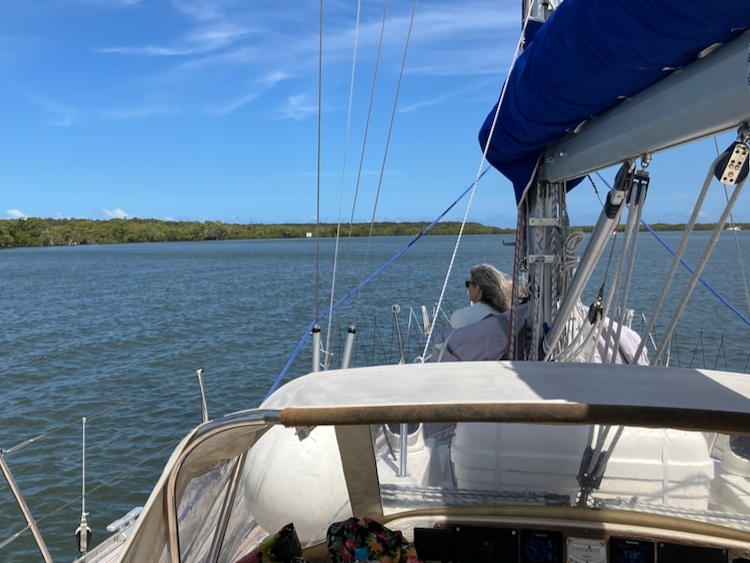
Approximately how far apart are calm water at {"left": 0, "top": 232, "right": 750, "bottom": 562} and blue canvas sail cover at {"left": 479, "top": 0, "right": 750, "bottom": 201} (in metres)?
2.63

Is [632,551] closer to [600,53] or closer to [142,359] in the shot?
[600,53]

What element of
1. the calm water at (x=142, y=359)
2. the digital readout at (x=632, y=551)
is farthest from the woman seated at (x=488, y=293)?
the digital readout at (x=632, y=551)

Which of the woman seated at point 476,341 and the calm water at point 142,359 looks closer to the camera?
the woman seated at point 476,341

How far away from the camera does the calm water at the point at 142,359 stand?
19.4ft

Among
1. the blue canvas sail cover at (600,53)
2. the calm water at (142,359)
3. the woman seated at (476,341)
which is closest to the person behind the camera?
the blue canvas sail cover at (600,53)

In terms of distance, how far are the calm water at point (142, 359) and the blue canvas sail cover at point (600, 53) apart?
8.62 ft

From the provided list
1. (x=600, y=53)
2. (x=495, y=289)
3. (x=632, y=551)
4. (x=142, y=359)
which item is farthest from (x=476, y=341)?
(x=142, y=359)

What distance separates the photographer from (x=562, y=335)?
3.44 meters

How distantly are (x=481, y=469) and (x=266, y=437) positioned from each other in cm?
83

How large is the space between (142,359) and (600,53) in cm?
1097

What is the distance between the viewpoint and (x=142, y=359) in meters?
11.4

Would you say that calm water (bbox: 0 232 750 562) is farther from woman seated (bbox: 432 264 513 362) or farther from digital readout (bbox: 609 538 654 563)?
digital readout (bbox: 609 538 654 563)

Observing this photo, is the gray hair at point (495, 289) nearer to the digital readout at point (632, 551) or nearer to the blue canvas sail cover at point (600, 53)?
the blue canvas sail cover at point (600, 53)

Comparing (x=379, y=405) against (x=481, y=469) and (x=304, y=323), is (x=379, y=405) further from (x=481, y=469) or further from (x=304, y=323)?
(x=304, y=323)
